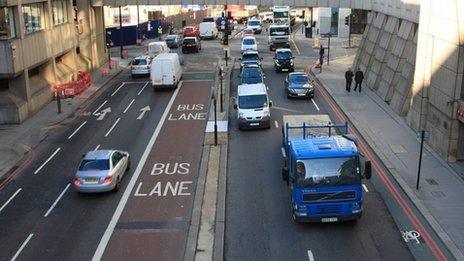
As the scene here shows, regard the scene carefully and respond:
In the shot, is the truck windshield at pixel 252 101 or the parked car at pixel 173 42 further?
the parked car at pixel 173 42

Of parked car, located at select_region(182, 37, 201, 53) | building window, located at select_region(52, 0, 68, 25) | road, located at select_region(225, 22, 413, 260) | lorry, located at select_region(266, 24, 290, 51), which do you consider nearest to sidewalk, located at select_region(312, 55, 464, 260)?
road, located at select_region(225, 22, 413, 260)

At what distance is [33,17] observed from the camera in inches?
1699

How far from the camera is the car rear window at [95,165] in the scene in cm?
2494

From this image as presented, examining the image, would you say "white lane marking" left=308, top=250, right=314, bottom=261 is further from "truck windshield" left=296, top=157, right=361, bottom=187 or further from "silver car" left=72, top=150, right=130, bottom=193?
"silver car" left=72, top=150, right=130, bottom=193

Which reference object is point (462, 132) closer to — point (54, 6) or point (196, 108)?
point (196, 108)

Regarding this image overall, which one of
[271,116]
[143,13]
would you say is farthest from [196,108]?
[143,13]

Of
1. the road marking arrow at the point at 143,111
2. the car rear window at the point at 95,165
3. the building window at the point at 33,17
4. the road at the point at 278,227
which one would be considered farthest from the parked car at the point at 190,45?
the car rear window at the point at 95,165

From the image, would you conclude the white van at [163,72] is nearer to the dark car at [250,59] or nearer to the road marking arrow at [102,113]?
the road marking arrow at [102,113]

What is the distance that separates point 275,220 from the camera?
2177 cm

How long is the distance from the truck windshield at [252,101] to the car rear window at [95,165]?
11.8m

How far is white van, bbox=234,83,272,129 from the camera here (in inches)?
1344

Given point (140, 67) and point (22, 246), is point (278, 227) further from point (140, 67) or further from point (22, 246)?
point (140, 67)

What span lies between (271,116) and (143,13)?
5893cm

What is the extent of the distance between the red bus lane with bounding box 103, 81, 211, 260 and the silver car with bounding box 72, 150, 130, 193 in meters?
1.07
